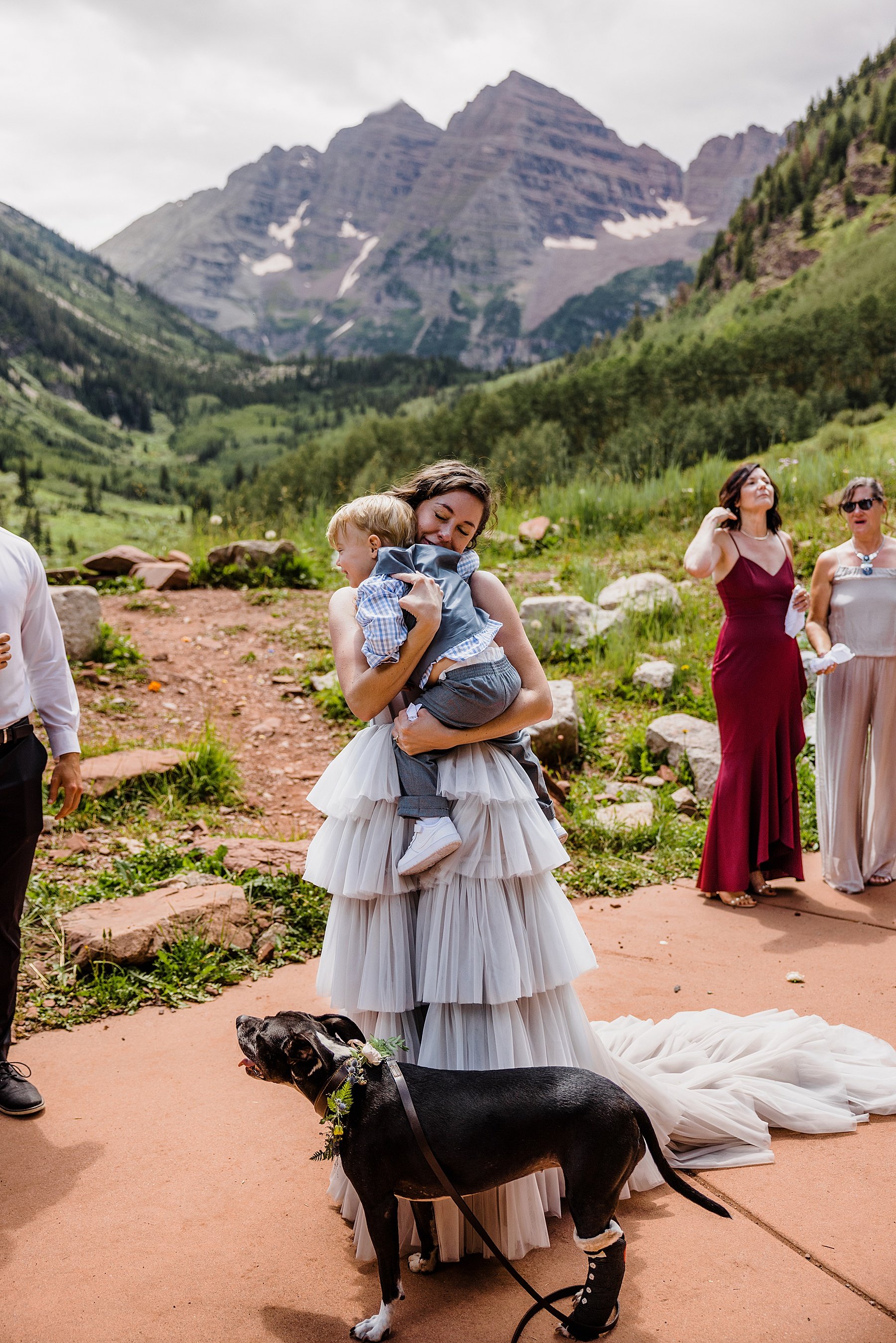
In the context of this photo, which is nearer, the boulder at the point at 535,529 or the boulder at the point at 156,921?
the boulder at the point at 156,921

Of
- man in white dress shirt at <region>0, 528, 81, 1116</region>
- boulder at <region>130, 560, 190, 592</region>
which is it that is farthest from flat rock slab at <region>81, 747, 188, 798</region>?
boulder at <region>130, 560, 190, 592</region>

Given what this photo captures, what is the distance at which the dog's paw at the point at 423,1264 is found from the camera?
2391 mm

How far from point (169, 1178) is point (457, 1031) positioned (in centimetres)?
113

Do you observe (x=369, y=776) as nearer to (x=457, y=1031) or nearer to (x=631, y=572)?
(x=457, y=1031)

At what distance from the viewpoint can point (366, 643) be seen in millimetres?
2438

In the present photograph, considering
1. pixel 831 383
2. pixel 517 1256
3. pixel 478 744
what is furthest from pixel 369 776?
pixel 831 383

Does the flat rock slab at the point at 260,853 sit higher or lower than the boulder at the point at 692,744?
lower

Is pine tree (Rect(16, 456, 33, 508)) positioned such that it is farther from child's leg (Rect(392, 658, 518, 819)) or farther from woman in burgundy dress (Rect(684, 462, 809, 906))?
child's leg (Rect(392, 658, 518, 819))

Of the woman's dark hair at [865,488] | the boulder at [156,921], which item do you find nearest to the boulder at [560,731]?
the woman's dark hair at [865,488]

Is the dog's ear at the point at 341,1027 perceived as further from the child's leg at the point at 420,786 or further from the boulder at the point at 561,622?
the boulder at the point at 561,622

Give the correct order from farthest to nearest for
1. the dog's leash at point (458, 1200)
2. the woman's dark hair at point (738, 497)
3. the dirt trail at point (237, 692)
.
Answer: the dirt trail at point (237, 692) → the woman's dark hair at point (738, 497) → the dog's leash at point (458, 1200)

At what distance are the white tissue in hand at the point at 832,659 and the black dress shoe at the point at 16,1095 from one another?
411cm

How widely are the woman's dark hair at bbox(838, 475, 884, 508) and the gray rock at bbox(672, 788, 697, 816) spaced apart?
221cm

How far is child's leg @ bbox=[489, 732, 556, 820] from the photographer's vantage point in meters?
2.64
